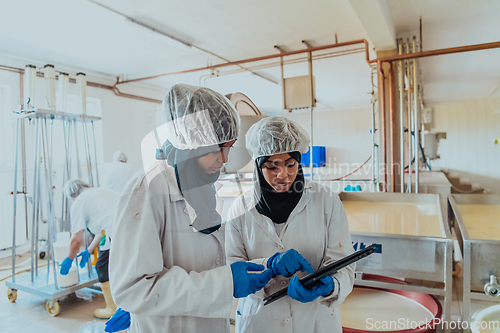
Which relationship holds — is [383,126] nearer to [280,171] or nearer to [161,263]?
[280,171]

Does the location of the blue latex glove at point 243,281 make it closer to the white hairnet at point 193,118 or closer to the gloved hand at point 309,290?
the gloved hand at point 309,290

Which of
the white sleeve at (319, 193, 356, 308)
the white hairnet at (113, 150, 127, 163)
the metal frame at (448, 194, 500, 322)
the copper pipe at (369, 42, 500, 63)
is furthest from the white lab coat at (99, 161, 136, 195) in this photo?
the metal frame at (448, 194, 500, 322)

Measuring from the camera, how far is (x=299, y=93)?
1133 millimetres

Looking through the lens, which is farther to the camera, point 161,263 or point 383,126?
point 383,126

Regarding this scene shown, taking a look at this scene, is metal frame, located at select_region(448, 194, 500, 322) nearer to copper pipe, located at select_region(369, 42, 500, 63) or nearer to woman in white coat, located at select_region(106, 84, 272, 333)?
woman in white coat, located at select_region(106, 84, 272, 333)

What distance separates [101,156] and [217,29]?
2480 millimetres

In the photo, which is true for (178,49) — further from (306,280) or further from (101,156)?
(306,280)

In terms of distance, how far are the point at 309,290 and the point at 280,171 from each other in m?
0.35

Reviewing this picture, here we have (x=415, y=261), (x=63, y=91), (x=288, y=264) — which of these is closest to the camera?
(x=288, y=264)

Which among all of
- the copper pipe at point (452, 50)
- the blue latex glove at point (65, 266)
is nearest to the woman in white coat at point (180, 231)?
the blue latex glove at point (65, 266)

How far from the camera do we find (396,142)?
9.39ft

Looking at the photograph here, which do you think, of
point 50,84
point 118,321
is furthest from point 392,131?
point 50,84

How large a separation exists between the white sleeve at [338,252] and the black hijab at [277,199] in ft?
0.41

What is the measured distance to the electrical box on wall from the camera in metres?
1.09
